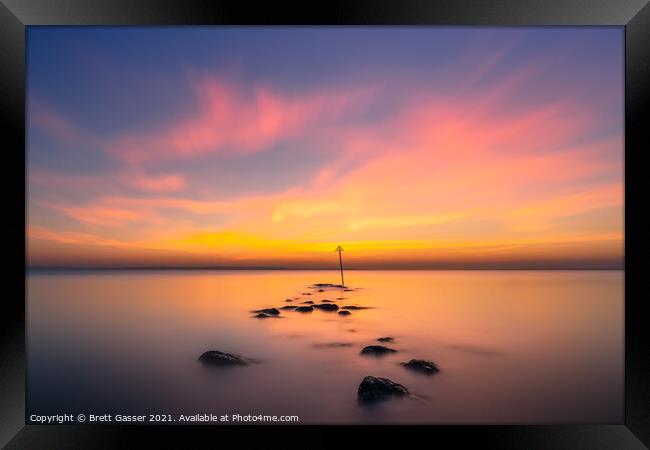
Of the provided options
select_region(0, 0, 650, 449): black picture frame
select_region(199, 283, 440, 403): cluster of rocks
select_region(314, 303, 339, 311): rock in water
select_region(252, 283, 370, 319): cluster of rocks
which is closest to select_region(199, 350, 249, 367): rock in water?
→ select_region(199, 283, 440, 403): cluster of rocks

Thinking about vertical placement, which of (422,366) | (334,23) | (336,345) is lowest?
(422,366)

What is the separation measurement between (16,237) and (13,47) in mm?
1339

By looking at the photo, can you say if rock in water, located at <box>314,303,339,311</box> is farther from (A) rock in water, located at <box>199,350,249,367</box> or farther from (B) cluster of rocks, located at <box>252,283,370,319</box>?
(A) rock in water, located at <box>199,350,249,367</box>

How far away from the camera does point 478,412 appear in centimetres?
226

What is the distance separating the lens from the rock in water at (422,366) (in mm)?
2715

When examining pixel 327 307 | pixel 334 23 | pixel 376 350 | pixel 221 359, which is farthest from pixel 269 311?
pixel 334 23

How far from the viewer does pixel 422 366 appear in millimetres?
2742

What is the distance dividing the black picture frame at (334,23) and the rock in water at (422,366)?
2.24ft

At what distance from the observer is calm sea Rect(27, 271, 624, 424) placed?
84.4 inches

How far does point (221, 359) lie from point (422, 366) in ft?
6.24

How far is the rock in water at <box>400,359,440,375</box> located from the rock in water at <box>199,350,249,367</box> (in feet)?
5.07

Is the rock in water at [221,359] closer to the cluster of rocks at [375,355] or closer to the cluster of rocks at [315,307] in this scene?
the cluster of rocks at [375,355]

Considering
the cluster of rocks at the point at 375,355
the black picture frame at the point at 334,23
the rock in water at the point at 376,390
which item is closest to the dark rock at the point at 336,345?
the cluster of rocks at the point at 375,355

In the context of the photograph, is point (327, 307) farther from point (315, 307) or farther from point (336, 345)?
point (336, 345)
